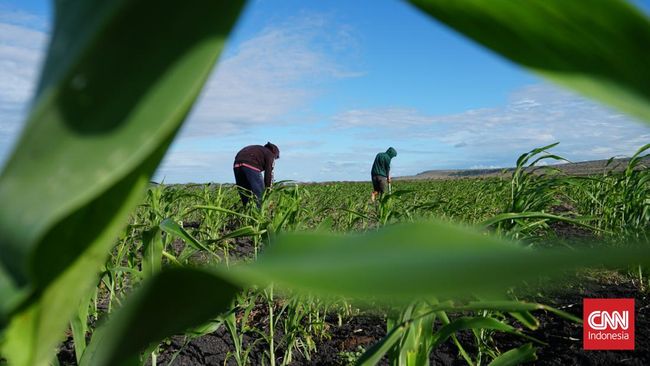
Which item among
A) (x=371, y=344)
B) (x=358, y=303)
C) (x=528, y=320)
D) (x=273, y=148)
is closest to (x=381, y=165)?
(x=273, y=148)

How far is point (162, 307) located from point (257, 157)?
7357mm

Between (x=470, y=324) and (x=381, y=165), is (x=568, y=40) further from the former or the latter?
(x=381, y=165)

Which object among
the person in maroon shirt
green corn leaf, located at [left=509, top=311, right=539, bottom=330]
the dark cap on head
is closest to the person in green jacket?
the dark cap on head

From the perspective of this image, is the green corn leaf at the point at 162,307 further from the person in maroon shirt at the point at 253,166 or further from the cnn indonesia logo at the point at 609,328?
the person in maroon shirt at the point at 253,166

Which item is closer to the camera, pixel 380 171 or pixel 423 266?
pixel 423 266

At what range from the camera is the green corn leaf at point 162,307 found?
0.24 metres

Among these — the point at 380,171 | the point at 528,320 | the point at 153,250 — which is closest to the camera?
the point at 528,320

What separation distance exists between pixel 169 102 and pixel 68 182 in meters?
0.05

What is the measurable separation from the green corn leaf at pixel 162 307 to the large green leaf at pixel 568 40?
0.16 meters

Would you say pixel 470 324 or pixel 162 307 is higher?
pixel 162 307

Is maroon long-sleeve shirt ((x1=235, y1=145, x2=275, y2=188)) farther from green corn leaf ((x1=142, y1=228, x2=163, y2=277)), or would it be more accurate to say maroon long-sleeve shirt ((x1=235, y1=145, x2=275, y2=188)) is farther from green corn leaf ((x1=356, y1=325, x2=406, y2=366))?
green corn leaf ((x1=356, y1=325, x2=406, y2=366))

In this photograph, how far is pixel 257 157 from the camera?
7.54m

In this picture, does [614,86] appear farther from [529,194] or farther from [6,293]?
[529,194]

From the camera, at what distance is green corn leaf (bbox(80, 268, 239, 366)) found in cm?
24
